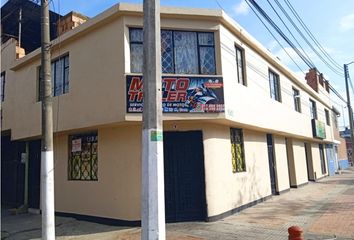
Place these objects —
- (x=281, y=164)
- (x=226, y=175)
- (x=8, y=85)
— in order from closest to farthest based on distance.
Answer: (x=226, y=175)
(x=8, y=85)
(x=281, y=164)

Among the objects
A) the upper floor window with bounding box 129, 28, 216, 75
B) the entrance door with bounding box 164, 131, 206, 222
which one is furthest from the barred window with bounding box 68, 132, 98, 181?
the upper floor window with bounding box 129, 28, 216, 75

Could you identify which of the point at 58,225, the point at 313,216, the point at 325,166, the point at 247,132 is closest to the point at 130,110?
the point at 58,225

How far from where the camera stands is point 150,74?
574cm

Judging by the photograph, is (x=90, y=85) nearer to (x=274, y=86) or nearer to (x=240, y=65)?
(x=240, y=65)

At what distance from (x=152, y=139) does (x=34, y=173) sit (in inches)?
416

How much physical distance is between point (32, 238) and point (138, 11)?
22.7 feet

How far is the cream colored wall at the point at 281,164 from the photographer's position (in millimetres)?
16359

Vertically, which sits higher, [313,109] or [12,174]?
[313,109]

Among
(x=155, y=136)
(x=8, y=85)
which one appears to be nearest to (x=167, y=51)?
(x=155, y=136)

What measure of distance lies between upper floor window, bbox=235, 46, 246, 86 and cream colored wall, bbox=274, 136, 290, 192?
18.1ft

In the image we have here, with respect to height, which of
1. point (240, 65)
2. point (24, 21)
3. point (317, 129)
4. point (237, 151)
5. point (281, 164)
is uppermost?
point (24, 21)

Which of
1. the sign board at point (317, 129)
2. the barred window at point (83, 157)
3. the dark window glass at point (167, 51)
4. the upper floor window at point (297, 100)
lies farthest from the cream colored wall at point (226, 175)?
the sign board at point (317, 129)

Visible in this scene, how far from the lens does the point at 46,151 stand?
25.0 feet

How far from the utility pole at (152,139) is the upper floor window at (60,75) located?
22.7ft
